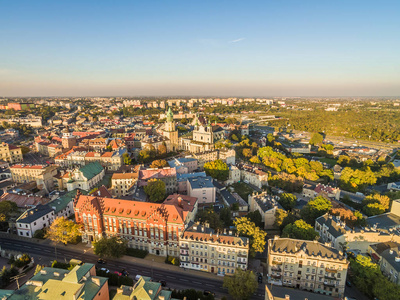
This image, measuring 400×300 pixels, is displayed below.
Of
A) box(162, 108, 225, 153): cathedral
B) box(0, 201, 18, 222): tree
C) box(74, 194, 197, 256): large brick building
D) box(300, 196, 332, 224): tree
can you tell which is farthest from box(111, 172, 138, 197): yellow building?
box(162, 108, 225, 153): cathedral

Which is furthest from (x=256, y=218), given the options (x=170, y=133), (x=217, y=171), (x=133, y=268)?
(x=170, y=133)

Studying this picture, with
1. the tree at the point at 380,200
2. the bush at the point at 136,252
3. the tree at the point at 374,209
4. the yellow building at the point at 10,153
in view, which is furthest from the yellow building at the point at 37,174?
the tree at the point at 380,200

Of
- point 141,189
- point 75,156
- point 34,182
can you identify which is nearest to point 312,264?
point 141,189

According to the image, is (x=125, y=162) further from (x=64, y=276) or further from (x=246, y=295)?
(x=246, y=295)

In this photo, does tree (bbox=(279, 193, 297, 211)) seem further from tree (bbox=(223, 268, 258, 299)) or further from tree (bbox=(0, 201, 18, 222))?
tree (bbox=(0, 201, 18, 222))

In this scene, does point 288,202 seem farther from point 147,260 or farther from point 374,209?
point 147,260
